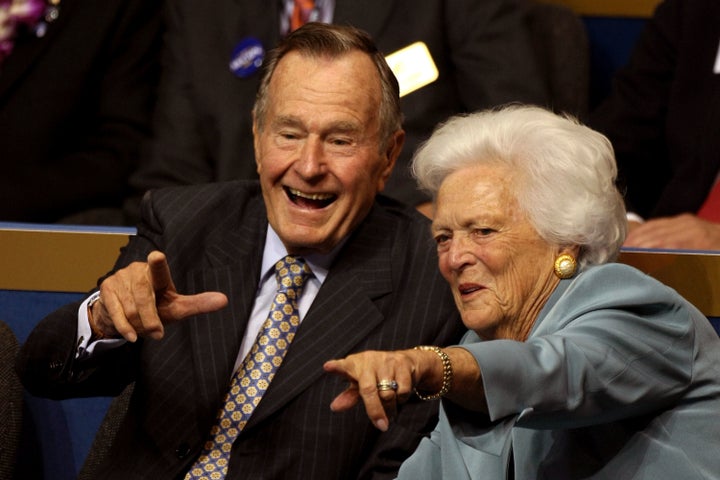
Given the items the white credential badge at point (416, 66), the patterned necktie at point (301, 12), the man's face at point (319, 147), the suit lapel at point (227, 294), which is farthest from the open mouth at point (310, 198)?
the patterned necktie at point (301, 12)

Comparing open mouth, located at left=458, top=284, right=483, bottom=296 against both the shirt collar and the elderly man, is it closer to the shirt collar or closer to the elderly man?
the elderly man

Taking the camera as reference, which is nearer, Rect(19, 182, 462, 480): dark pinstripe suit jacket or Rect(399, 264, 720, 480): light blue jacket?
Rect(399, 264, 720, 480): light blue jacket

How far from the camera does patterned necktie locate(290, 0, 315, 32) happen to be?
3.09 m

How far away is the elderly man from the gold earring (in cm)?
29

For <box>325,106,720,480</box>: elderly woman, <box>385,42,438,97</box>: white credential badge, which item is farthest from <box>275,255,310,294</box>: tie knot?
<box>385,42,438,97</box>: white credential badge

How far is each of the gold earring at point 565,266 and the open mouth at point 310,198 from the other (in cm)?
48

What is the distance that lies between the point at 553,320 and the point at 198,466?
0.69 m

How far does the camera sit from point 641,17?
354cm

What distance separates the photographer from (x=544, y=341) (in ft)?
5.24

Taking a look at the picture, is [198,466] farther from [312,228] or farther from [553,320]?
[553,320]

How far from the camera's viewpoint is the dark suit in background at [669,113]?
295 cm

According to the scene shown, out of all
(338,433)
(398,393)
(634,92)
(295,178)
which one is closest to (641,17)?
(634,92)

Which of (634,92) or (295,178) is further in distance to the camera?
(634,92)

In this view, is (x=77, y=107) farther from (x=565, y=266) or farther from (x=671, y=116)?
(x=565, y=266)
